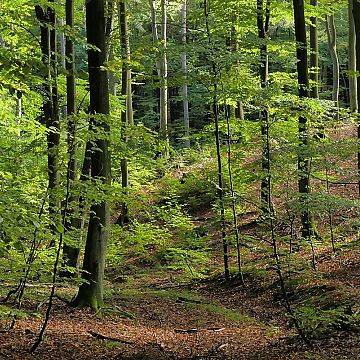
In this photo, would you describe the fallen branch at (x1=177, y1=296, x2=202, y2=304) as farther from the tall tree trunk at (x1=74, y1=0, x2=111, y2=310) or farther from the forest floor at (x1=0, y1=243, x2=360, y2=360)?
the tall tree trunk at (x1=74, y1=0, x2=111, y2=310)

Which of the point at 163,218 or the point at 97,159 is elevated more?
the point at 97,159

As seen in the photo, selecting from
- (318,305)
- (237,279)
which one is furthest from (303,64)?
(318,305)

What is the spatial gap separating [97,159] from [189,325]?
3311 mm

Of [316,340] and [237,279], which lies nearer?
[316,340]

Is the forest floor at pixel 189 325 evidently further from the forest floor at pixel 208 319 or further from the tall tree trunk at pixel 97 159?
the tall tree trunk at pixel 97 159

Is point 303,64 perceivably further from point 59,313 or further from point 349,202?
point 59,313

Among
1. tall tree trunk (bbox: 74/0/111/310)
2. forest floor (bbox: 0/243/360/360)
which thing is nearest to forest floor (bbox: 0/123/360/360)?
forest floor (bbox: 0/243/360/360)

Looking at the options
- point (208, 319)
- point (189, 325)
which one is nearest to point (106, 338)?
point (189, 325)

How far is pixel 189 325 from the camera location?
8.77 metres

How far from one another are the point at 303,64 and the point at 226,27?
268 centimetres

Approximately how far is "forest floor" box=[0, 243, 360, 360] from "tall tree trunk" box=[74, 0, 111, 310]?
0.43 m

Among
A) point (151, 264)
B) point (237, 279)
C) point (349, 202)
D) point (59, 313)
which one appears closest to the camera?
point (59, 313)

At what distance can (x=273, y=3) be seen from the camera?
15.0 meters

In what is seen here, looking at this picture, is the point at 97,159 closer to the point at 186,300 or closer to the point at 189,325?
the point at 189,325
